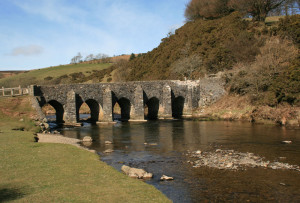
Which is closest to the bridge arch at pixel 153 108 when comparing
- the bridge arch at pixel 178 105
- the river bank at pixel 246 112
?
the bridge arch at pixel 178 105

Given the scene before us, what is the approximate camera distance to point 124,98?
139 ft

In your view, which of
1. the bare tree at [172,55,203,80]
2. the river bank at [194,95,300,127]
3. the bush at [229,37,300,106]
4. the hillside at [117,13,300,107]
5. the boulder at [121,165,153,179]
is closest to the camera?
the boulder at [121,165,153,179]

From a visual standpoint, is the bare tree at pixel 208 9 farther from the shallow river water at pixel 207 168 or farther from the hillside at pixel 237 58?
the shallow river water at pixel 207 168

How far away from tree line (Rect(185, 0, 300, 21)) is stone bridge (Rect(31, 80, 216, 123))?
3315 cm

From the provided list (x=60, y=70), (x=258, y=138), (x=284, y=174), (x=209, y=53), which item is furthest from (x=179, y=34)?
(x=284, y=174)

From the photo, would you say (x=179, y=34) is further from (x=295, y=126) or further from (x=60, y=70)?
(x=295, y=126)

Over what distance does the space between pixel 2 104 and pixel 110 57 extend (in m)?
84.0

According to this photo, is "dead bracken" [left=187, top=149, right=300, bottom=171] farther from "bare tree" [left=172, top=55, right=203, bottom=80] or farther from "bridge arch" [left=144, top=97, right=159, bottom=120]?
"bare tree" [left=172, top=55, right=203, bottom=80]

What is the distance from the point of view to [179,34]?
76.2 meters

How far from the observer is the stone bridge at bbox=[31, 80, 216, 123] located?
36812 mm

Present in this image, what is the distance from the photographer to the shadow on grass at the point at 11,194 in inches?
332

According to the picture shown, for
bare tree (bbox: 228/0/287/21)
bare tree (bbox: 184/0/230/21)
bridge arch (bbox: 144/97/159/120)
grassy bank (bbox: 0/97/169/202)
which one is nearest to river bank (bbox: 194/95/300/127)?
bridge arch (bbox: 144/97/159/120)

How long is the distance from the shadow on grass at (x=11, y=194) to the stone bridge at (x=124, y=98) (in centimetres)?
2707

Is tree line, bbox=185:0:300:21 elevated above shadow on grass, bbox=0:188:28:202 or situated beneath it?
elevated above
